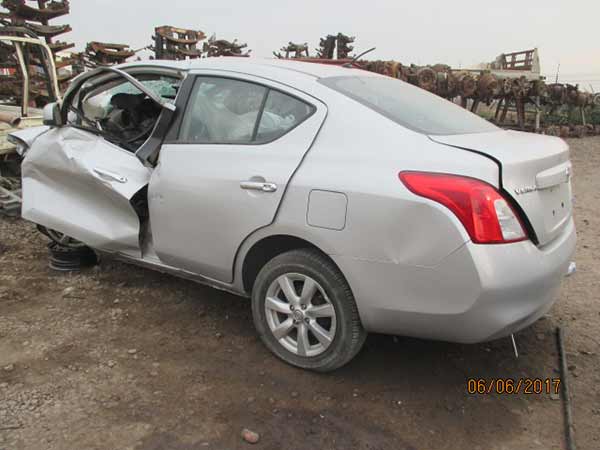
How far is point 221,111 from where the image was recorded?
298 centimetres

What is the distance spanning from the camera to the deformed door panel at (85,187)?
3.36 metres

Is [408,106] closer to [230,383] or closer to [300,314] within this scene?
[300,314]

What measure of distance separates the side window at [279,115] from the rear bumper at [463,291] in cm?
78

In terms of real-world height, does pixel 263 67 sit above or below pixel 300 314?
above

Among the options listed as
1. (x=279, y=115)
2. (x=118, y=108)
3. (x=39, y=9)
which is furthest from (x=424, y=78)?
(x=279, y=115)

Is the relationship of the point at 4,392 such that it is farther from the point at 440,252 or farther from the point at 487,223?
the point at 487,223

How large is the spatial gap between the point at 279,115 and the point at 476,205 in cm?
118

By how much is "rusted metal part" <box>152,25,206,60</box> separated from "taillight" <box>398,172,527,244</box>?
1195 centimetres

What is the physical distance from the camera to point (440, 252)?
2125 millimetres

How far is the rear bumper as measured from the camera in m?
2.09

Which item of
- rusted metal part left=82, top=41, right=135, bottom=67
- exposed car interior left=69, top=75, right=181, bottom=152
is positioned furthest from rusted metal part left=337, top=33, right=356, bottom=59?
exposed car interior left=69, top=75, right=181, bottom=152

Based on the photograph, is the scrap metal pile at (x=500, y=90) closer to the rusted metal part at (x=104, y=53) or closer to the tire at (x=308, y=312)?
the rusted metal part at (x=104, y=53)

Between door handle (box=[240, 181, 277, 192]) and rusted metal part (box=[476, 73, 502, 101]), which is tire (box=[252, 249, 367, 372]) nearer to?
door handle (box=[240, 181, 277, 192])
